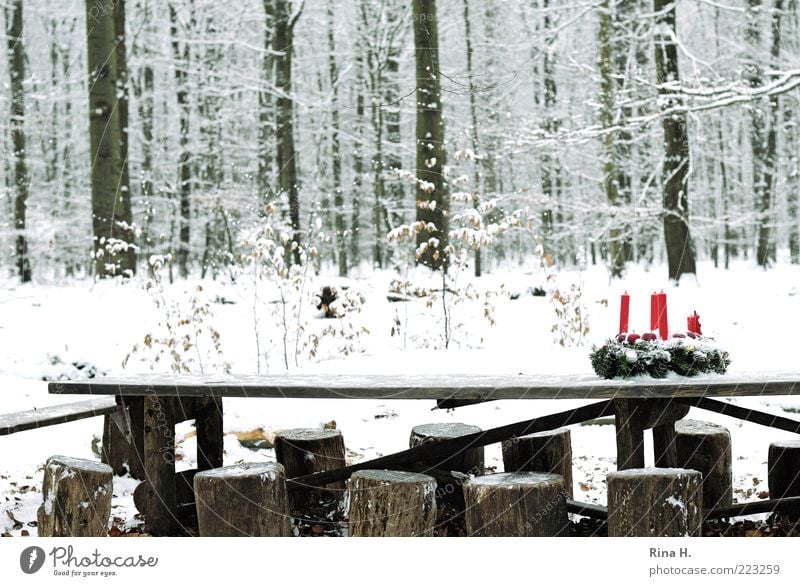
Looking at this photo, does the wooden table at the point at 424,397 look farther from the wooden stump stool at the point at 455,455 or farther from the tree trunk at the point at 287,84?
the tree trunk at the point at 287,84

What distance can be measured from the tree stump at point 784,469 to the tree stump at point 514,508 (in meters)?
1.19

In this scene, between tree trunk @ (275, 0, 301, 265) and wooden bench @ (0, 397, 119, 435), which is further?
tree trunk @ (275, 0, 301, 265)

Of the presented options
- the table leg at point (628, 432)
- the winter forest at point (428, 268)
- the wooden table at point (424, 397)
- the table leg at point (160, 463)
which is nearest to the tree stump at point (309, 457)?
the winter forest at point (428, 268)

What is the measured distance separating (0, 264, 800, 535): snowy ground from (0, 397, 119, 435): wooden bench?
0.51 meters

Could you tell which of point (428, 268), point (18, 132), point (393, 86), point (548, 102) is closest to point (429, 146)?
point (428, 268)

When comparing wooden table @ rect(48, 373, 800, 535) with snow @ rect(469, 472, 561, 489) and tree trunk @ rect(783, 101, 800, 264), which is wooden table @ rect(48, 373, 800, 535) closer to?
snow @ rect(469, 472, 561, 489)

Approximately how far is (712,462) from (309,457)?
5.98 ft

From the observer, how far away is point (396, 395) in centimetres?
329

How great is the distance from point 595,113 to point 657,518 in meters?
6.60

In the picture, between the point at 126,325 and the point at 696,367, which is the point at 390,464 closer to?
the point at 696,367

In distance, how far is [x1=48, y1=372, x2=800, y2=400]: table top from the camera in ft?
10.4

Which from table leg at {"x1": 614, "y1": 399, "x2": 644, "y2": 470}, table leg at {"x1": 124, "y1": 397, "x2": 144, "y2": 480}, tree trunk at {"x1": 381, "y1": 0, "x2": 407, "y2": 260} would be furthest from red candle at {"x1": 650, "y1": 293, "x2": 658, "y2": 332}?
tree trunk at {"x1": 381, "y1": 0, "x2": 407, "y2": 260}

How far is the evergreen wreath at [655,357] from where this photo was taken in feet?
10.8

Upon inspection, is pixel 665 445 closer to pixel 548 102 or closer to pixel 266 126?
pixel 548 102
